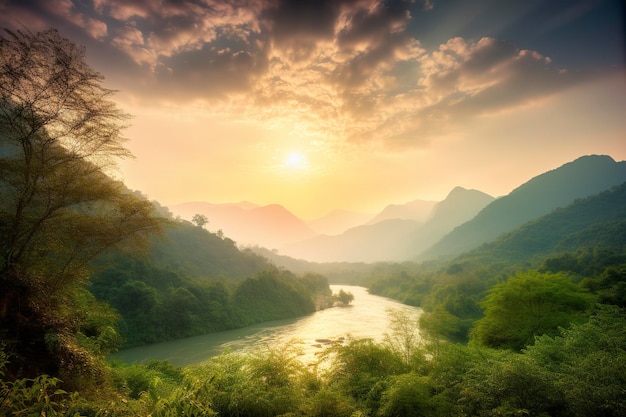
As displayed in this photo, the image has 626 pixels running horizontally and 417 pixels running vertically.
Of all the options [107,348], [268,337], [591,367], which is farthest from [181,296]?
[591,367]

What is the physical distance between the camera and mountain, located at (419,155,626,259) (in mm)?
150875

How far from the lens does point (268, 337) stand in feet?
115

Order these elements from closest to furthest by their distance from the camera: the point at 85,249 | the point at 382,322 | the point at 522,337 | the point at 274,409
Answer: the point at 274,409 → the point at 85,249 → the point at 522,337 → the point at 382,322

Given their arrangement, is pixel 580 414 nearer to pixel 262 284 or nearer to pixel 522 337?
pixel 522 337

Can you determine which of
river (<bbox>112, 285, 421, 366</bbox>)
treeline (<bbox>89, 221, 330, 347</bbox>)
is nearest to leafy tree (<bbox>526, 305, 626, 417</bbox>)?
river (<bbox>112, 285, 421, 366</bbox>)

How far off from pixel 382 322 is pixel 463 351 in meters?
31.8

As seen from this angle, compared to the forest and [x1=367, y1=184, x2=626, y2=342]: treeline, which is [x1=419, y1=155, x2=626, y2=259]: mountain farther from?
the forest

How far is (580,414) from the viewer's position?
671 centimetres

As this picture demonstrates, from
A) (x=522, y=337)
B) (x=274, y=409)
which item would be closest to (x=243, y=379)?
(x=274, y=409)

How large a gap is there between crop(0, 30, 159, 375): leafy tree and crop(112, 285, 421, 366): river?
17.9m

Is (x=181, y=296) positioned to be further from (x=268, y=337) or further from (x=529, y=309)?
(x=529, y=309)

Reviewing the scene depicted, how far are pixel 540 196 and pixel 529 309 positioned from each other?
185m

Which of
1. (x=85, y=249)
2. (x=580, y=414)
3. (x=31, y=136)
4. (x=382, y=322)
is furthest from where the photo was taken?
(x=382, y=322)

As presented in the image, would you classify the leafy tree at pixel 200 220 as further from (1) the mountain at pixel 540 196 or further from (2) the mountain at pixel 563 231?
(1) the mountain at pixel 540 196
